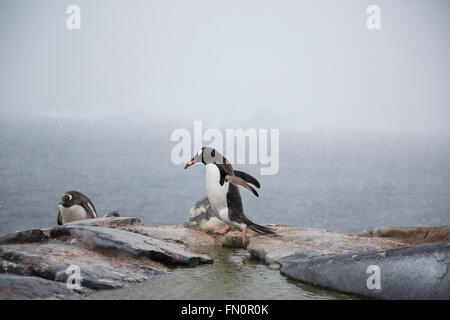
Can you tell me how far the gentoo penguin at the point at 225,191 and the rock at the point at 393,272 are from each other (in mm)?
1966

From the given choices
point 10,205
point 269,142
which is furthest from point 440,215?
point 10,205

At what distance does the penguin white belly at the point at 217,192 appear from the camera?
21.3 feet

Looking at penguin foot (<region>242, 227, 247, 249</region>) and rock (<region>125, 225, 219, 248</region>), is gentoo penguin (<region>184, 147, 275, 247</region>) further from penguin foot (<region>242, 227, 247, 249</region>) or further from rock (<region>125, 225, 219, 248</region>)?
rock (<region>125, 225, 219, 248</region>)

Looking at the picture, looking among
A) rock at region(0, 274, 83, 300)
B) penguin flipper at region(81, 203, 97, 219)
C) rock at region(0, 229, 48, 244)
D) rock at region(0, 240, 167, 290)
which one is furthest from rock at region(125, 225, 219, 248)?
rock at region(0, 274, 83, 300)

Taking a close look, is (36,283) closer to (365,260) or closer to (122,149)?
(365,260)

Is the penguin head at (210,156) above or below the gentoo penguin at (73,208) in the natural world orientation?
above

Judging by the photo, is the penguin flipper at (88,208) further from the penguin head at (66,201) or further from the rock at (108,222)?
the rock at (108,222)

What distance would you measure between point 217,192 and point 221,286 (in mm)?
2413

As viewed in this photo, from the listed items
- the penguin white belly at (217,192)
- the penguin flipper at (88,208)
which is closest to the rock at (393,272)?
the penguin white belly at (217,192)

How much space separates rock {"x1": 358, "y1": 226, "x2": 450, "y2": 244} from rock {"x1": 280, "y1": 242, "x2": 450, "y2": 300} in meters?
2.38

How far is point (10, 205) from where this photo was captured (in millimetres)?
52906

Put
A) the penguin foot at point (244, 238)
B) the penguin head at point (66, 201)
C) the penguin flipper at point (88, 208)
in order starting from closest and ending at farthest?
1. the penguin foot at point (244, 238)
2. the penguin head at point (66, 201)
3. the penguin flipper at point (88, 208)

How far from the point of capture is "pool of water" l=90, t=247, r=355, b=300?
3.89 m

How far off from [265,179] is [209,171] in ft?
229
